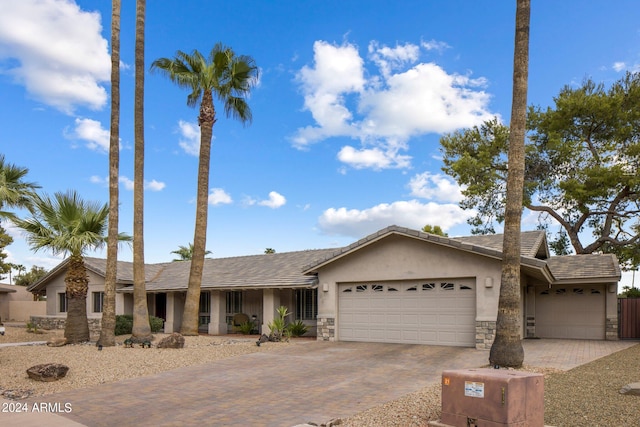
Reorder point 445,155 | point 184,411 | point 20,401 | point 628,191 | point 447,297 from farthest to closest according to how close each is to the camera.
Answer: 1. point 445,155
2. point 628,191
3. point 447,297
4. point 20,401
5. point 184,411

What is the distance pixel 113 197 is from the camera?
63.3 feet

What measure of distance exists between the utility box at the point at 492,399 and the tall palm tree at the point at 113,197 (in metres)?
14.7

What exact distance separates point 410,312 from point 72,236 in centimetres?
1273

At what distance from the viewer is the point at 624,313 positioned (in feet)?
74.4

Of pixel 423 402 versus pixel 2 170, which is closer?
pixel 423 402

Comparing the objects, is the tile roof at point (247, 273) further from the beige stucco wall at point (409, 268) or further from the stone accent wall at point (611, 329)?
the stone accent wall at point (611, 329)

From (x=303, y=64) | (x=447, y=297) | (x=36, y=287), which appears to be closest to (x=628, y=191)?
(x=447, y=297)

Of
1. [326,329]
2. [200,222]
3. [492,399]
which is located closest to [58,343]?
[200,222]

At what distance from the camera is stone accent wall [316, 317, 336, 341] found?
19.9 m

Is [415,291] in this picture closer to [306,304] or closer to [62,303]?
[306,304]

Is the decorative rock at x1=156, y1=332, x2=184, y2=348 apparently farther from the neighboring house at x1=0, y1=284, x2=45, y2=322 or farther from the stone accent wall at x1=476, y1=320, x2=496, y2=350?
the neighboring house at x1=0, y1=284, x2=45, y2=322

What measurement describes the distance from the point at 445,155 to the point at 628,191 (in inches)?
445

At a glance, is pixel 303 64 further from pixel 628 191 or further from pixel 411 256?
pixel 628 191

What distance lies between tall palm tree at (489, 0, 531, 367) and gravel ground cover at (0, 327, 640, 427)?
74 cm
